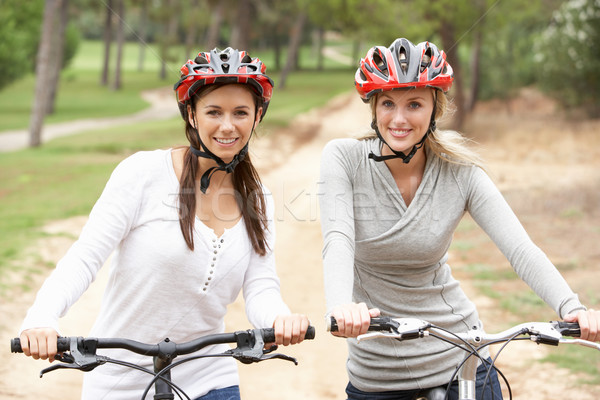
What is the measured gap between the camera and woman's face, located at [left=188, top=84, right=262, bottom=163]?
123 inches

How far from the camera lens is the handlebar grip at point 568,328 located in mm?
2703

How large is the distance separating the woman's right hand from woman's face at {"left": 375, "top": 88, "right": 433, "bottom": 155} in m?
1.69

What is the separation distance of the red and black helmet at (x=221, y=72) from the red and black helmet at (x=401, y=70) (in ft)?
1.58

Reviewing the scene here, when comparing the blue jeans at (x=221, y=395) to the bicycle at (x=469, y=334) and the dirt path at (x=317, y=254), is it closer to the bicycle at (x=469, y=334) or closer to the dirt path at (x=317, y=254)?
the bicycle at (x=469, y=334)

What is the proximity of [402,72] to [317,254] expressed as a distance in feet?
23.3

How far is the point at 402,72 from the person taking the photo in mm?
3311

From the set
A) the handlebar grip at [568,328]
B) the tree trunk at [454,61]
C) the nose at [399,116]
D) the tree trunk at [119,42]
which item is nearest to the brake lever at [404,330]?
the handlebar grip at [568,328]

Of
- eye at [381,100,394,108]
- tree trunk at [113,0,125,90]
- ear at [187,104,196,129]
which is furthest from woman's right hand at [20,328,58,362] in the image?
tree trunk at [113,0,125,90]

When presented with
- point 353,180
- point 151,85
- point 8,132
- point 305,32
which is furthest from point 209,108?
point 305,32

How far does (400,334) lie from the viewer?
2.59 meters

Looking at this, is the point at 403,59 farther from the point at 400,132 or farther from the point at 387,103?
the point at 400,132

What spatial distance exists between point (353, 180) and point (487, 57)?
32258 mm

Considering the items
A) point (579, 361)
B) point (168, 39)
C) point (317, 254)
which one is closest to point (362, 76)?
point (579, 361)

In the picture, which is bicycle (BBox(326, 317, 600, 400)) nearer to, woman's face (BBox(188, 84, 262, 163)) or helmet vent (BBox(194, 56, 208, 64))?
woman's face (BBox(188, 84, 262, 163))
